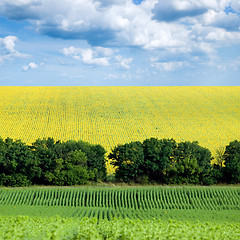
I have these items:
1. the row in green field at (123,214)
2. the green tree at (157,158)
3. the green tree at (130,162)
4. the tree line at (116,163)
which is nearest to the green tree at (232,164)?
the tree line at (116,163)

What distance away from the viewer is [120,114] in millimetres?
81000

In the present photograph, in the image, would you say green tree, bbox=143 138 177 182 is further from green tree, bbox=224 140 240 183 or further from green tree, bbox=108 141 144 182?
green tree, bbox=224 140 240 183

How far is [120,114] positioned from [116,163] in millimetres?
37608

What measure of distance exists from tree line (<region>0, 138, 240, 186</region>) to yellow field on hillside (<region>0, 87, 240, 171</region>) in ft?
53.9

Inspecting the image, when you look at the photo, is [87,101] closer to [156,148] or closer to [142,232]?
[156,148]

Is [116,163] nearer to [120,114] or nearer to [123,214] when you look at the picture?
[123,214]

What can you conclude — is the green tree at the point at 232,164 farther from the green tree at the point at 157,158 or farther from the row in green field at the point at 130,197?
the green tree at the point at 157,158

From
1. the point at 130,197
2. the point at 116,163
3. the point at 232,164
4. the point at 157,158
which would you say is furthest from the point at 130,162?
the point at 232,164

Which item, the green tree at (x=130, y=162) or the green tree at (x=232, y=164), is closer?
the green tree at (x=232, y=164)

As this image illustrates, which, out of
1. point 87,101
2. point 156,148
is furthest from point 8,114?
point 156,148

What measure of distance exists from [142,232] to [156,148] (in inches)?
1280

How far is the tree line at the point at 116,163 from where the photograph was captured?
135 ft

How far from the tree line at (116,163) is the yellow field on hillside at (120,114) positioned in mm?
16423

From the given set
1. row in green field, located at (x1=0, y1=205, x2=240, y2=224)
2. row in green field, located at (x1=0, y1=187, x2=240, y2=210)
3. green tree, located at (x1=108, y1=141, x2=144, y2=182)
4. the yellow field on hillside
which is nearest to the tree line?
green tree, located at (x1=108, y1=141, x2=144, y2=182)
